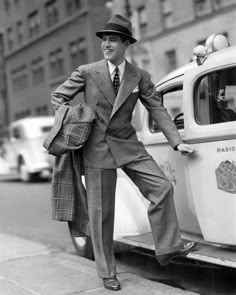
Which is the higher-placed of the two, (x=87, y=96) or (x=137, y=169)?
(x=87, y=96)

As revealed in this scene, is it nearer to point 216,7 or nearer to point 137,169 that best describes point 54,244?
point 137,169

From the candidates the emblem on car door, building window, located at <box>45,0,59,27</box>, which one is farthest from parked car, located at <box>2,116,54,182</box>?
building window, located at <box>45,0,59,27</box>

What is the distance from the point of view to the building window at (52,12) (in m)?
36.2

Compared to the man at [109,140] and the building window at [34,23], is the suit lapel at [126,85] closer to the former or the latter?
the man at [109,140]

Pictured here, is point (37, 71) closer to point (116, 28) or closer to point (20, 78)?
point (20, 78)

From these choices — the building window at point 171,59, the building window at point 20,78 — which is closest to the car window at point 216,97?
the building window at point 171,59

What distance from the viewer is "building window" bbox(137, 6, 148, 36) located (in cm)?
2839

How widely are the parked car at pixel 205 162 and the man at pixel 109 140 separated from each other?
19 cm

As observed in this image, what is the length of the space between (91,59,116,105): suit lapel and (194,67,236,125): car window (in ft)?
2.56

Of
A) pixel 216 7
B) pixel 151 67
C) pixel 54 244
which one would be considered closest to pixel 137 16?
pixel 151 67

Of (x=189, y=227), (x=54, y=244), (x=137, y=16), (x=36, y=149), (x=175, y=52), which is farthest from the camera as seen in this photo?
(x=137, y=16)

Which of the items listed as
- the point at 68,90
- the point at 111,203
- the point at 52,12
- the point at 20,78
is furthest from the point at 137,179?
the point at 20,78

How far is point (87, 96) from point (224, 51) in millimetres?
1196

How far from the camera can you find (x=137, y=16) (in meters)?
28.7
